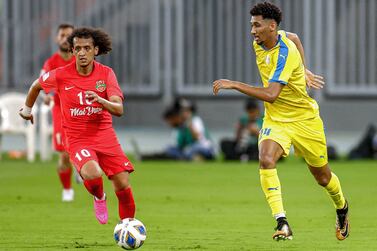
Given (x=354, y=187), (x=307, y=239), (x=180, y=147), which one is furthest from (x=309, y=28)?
(x=307, y=239)

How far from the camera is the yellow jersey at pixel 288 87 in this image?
1263cm

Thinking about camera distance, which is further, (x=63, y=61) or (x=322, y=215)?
(x=63, y=61)

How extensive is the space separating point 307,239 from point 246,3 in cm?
2040

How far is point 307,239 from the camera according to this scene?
12.8 meters

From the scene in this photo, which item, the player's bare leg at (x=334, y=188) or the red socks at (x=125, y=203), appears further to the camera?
the player's bare leg at (x=334, y=188)

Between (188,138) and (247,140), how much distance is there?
4.08ft

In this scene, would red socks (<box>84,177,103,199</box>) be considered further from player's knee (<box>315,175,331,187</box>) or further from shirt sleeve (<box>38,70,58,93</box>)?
player's knee (<box>315,175,331,187</box>)

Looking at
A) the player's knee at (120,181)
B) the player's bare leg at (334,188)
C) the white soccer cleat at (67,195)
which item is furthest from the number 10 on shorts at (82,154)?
the white soccer cleat at (67,195)

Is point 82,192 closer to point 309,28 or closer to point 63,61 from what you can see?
point 63,61

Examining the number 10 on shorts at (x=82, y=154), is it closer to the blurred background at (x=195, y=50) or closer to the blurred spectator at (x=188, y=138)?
the blurred spectator at (x=188, y=138)

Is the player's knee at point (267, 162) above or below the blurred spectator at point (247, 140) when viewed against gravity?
above

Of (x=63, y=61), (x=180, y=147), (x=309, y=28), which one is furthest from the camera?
(x=309, y=28)

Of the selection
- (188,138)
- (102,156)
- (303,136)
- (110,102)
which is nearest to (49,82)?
(102,156)

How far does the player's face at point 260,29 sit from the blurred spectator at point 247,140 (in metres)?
12.7
